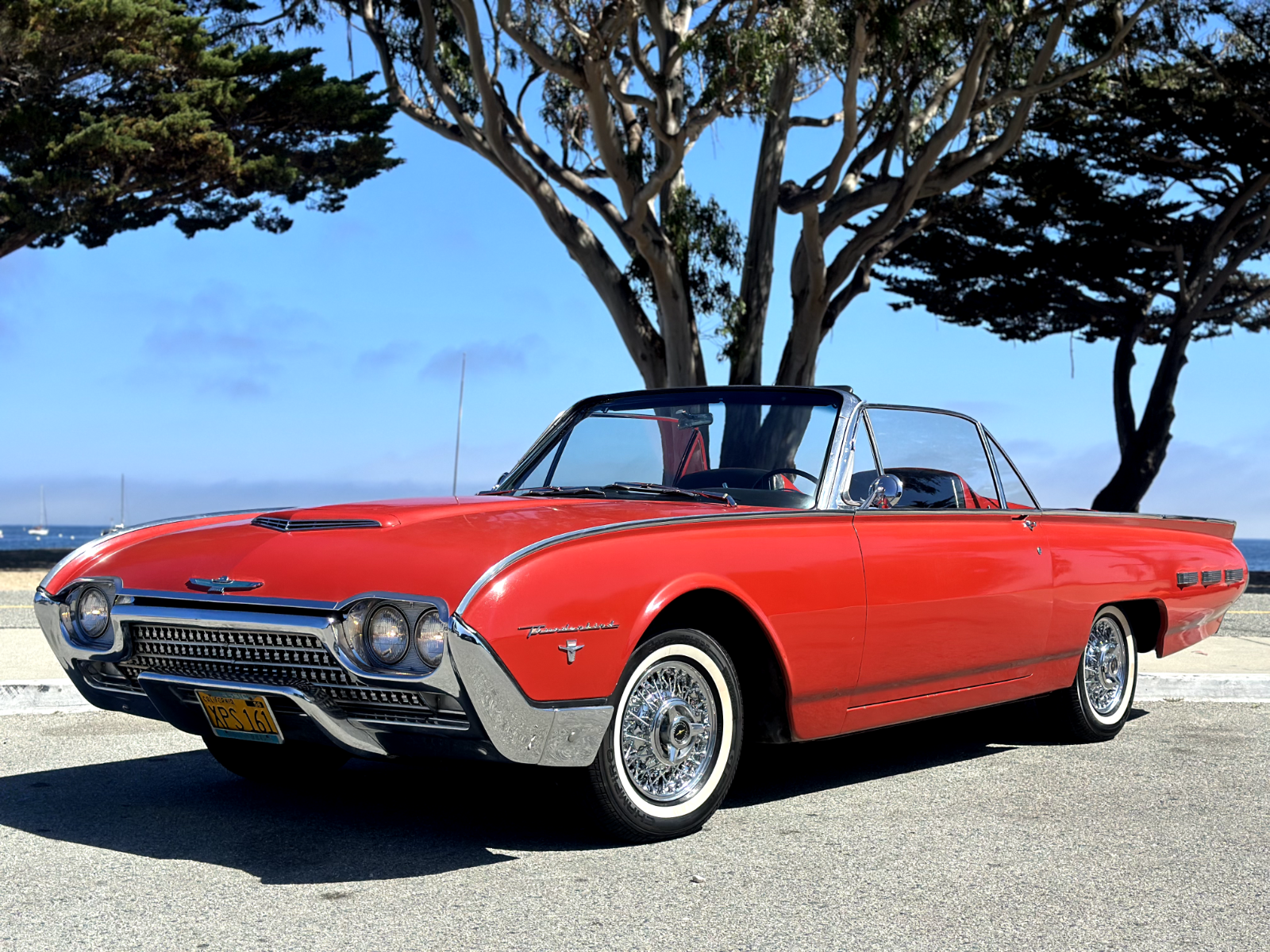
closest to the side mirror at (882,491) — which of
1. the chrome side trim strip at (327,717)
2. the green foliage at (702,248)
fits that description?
the chrome side trim strip at (327,717)

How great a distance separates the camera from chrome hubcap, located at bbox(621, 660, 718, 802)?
4.66 metres

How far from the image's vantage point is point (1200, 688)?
8.60m

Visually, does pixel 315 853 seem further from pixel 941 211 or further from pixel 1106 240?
pixel 1106 240

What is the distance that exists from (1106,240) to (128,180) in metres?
19.5

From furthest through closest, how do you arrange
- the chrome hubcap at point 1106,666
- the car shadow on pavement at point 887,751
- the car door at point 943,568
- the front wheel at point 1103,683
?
the chrome hubcap at point 1106,666
the front wheel at point 1103,683
the car shadow on pavement at point 887,751
the car door at point 943,568

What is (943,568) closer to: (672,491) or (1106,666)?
(672,491)

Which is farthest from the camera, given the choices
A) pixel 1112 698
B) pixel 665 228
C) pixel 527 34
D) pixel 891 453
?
pixel 665 228

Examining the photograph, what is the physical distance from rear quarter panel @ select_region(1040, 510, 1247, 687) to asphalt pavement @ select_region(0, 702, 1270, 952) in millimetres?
627

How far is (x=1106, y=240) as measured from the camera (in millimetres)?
30188

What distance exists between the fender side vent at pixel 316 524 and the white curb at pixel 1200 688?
18.1 feet

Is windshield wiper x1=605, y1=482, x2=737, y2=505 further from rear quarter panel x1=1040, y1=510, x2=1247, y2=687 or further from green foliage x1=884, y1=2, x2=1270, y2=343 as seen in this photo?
green foliage x1=884, y1=2, x2=1270, y2=343

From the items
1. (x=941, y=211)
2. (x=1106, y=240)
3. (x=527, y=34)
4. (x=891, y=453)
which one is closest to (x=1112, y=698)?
(x=891, y=453)

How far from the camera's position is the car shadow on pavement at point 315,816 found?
4.55 metres

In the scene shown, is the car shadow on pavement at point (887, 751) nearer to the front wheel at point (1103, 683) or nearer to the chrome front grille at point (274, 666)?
the front wheel at point (1103, 683)
